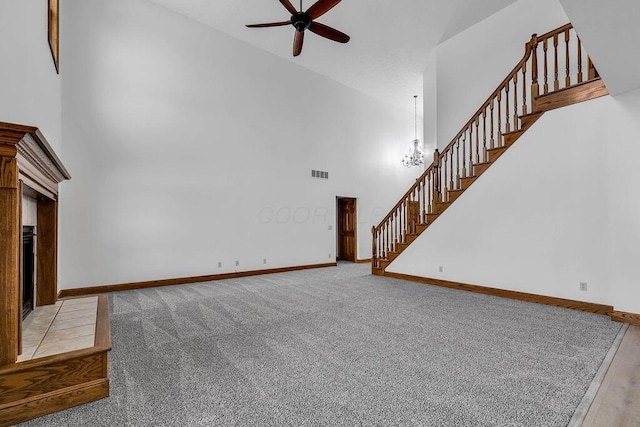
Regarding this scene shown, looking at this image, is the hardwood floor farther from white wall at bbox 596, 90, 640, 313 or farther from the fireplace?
the fireplace

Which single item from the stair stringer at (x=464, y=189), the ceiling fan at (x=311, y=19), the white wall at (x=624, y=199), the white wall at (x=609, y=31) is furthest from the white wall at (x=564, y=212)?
the ceiling fan at (x=311, y=19)

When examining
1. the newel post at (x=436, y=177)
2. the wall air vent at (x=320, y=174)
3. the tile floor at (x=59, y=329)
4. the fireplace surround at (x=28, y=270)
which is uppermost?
the wall air vent at (x=320, y=174)

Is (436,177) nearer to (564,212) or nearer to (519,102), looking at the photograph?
(519,102)

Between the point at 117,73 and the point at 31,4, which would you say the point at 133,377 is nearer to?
the point at 31,4

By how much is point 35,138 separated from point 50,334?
1.47 metres

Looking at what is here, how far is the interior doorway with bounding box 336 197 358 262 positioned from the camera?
899 cm

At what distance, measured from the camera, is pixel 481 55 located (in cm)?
627

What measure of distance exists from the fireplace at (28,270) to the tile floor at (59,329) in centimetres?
10

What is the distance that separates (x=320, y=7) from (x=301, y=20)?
34 cm

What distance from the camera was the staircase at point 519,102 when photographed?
4.13 m

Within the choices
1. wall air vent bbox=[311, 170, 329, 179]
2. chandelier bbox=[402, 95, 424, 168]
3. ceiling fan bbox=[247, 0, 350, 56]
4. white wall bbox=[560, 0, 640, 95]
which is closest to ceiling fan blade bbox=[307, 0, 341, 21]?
ceiling fan bbox=[247, 0, 350, 56]

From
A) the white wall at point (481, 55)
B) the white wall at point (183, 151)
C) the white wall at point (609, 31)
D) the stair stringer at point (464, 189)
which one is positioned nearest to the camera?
the white wall at point (609, 31)

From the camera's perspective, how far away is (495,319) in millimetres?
3551

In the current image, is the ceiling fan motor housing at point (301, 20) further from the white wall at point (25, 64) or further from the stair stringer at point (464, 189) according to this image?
the stair stringer at point (464, 189)
